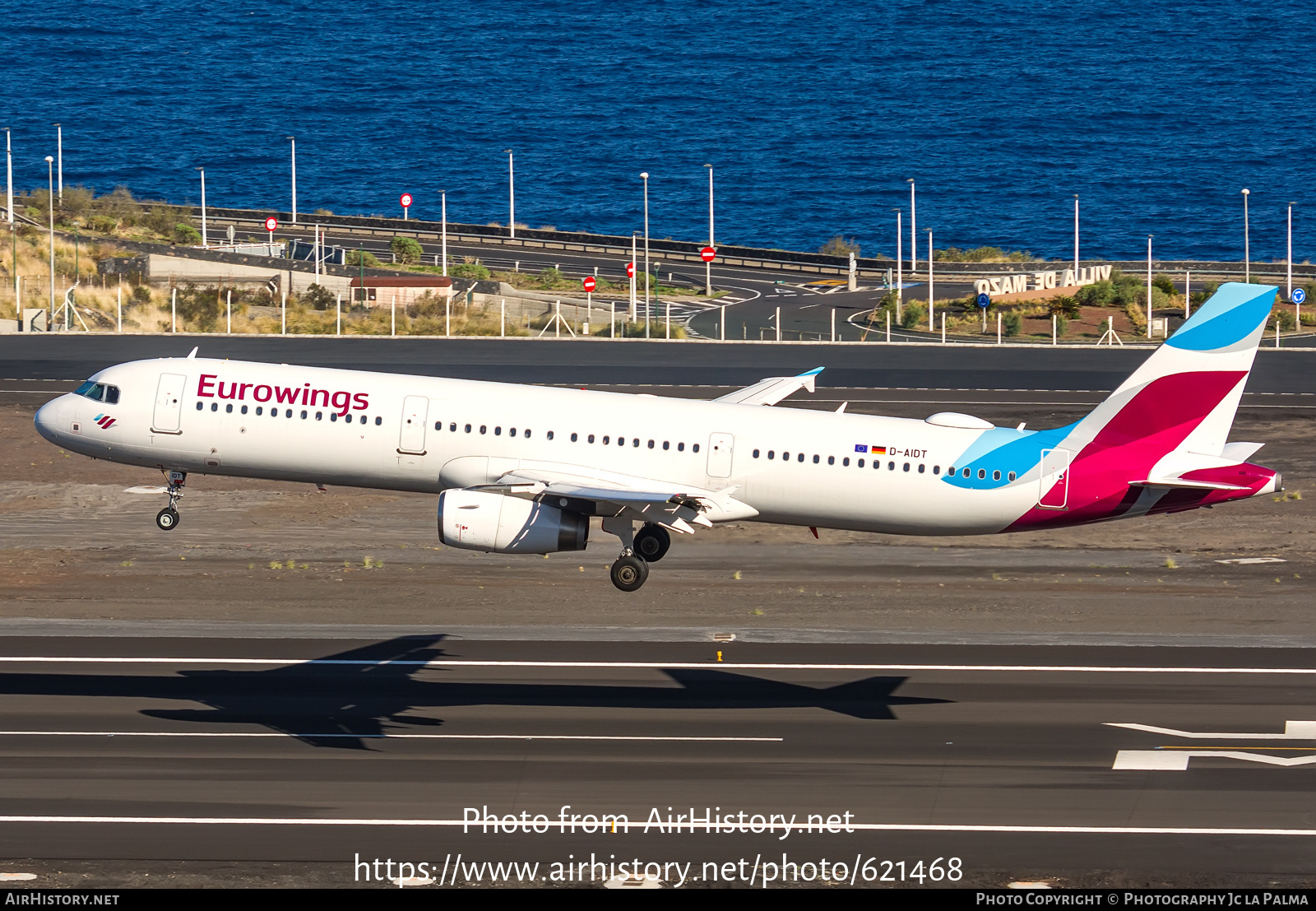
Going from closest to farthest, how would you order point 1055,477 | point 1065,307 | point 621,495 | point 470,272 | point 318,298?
point 621,495 < point 1055,477 < point 1065,307 < point 318,298 < point 470,272

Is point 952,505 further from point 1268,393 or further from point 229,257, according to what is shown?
point 229,257

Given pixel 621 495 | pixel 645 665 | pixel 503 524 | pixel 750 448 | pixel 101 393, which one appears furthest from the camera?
pixel 101 393

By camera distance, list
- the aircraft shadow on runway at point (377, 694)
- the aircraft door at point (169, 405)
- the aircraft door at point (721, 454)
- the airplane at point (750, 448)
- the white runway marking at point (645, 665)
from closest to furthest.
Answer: the aircraft shadow on runway at point (377, 694) → the white runway marking at point (645, 665) → the airplane at point (750, 448) → the aircraft door at point (721, 454) → the aircraft door at point (169, 405)

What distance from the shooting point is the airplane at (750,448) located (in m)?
44.2

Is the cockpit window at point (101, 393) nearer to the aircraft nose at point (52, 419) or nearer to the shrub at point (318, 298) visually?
the aircraft nose at point (52, 419)

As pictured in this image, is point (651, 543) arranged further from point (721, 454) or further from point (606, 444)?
point (721, 454)

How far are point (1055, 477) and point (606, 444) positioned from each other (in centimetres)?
1214

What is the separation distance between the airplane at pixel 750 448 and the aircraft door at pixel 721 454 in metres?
0.03

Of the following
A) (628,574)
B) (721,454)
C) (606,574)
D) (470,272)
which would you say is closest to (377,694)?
→ (628,574)

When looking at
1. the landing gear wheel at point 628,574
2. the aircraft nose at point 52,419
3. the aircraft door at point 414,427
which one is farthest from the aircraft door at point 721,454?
the aircraft nose at point 52,419

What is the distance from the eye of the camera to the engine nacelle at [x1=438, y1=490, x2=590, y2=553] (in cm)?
4250

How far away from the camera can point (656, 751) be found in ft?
118

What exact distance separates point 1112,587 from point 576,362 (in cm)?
4381

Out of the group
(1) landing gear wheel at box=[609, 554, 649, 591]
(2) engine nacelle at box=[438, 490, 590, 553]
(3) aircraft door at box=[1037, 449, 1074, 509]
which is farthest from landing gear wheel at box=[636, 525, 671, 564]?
(3) aircraft door at box=[1037, 449, 1074, 509]
